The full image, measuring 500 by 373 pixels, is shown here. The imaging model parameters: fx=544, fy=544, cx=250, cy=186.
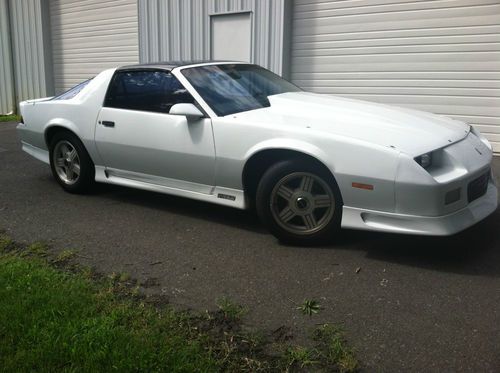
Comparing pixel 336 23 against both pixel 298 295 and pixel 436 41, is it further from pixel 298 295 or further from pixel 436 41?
pixel 298 295

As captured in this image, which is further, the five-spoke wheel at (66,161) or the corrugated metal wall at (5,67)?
the corrugated metal wall at (5,67)

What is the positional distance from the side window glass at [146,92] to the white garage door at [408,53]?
4.93 metres

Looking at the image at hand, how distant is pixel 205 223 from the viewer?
189 inches

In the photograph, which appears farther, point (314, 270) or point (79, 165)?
point (79, 165)

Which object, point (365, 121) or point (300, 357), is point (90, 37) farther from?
point (300, 357)

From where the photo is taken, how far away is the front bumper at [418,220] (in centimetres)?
354

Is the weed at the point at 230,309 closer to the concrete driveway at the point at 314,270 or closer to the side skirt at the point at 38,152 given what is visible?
the concrete driveway at the point at 314,270

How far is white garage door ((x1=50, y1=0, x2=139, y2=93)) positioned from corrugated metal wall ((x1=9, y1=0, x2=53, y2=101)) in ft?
0.89

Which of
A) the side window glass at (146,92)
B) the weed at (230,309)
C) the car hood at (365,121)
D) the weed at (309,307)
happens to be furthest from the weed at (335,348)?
the side window glass at (146,92)

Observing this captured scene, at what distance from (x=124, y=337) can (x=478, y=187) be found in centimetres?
265

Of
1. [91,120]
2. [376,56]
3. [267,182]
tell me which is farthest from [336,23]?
[267,182]

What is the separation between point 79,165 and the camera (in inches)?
220

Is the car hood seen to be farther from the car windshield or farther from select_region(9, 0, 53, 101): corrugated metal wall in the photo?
select_region(9, 0, 53, 101): corrugated metal wall

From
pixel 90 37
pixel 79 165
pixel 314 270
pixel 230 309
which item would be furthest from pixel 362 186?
pixel 90 37
